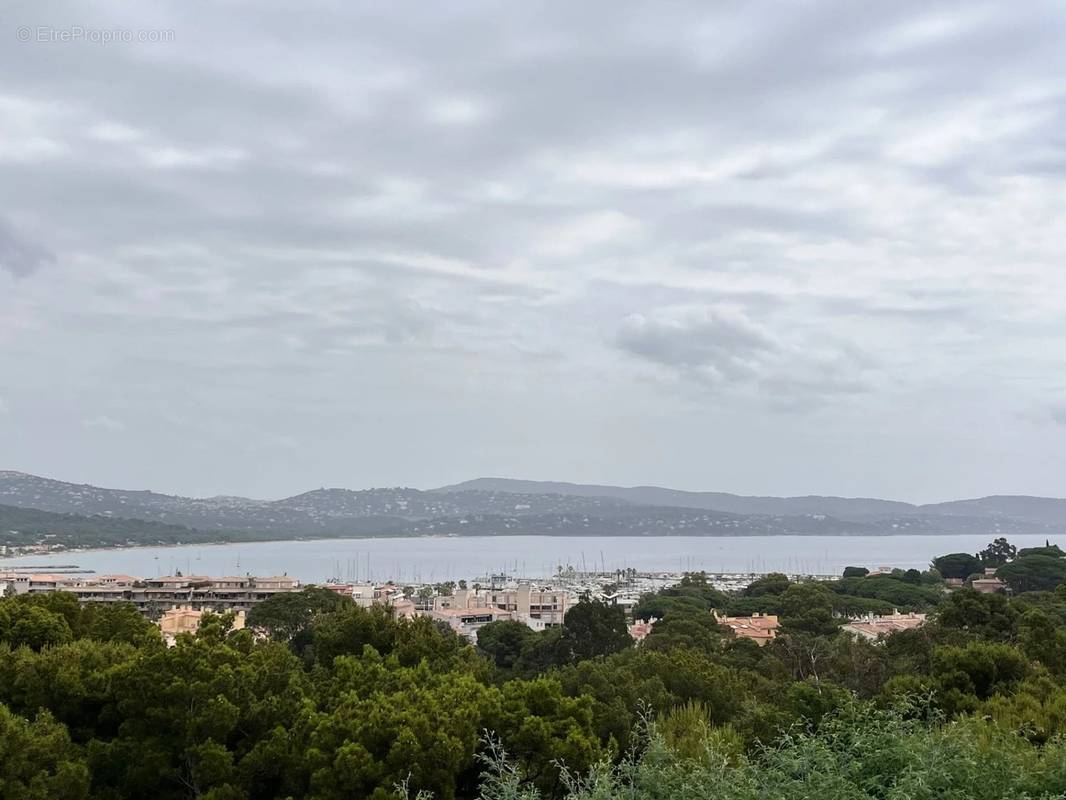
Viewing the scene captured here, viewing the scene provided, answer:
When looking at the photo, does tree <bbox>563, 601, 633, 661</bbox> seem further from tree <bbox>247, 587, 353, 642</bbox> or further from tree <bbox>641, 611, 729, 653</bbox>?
tree <bbox>247, 587, 353, 642</bbox>

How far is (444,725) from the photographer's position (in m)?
7.67

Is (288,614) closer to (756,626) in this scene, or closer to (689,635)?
(689,635)

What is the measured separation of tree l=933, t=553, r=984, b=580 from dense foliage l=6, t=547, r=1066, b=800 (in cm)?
4149

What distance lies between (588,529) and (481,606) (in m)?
147

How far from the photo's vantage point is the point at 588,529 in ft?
634

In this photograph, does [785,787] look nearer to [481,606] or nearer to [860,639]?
[860,639]

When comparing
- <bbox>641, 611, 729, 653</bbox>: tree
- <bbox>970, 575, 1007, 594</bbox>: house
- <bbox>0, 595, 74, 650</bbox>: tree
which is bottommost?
<bbox>970, 575, 1007, 594</bbox>: house

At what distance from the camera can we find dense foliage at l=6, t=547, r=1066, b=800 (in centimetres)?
511

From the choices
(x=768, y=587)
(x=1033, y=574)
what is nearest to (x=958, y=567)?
(x=1033, y=574)

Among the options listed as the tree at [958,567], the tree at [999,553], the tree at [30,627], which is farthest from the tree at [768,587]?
the tree at [30,627]

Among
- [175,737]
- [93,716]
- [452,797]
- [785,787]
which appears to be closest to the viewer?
[785,787]

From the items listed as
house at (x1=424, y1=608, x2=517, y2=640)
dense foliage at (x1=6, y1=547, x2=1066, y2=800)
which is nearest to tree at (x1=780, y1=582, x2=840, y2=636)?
house at (x1=424, y1=608, x2=517, y2=640)

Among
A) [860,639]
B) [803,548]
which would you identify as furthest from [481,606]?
[803,548]

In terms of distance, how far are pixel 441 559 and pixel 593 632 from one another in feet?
316
